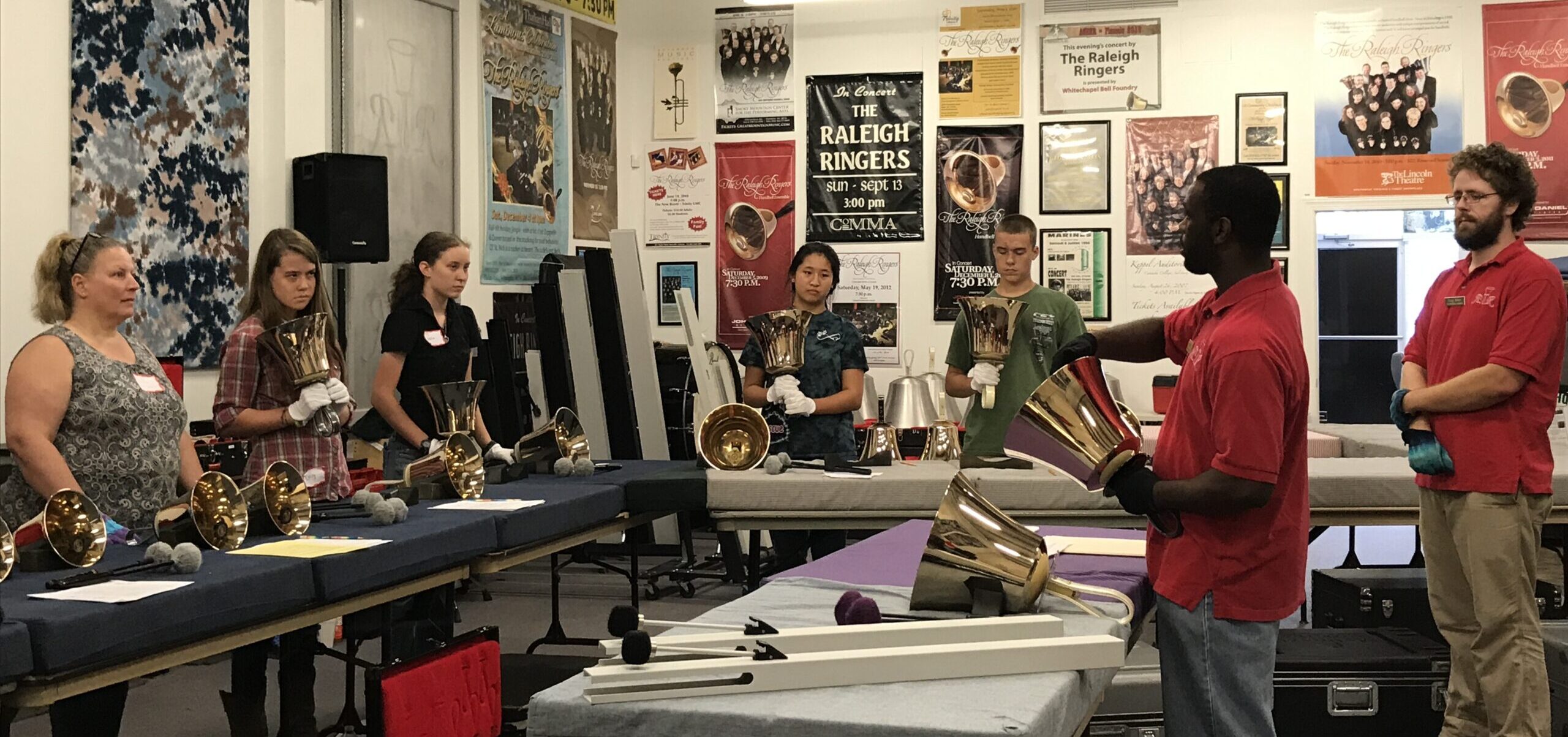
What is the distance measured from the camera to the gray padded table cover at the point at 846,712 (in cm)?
171

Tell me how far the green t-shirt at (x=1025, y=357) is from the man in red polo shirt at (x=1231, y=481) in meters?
2.24

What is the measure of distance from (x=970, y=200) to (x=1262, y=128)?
72.0 inches

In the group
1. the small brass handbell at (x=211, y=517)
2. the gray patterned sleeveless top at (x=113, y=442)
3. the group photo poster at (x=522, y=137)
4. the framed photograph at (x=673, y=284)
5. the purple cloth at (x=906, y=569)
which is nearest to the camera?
the purple cloth at (x=906, y=569)

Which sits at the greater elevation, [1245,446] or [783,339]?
[783,339]

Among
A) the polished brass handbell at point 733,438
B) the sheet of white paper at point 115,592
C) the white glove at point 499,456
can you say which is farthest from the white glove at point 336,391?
the polished brass handbell at point 733,438

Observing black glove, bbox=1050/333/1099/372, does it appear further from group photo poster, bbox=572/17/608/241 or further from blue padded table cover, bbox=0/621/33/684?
group photo poster, bbox=572/17/608/241

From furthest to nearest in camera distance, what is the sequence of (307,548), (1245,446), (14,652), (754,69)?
1. (754,69)
2. (307,548)
3. (14,652)
4. (1245,446)

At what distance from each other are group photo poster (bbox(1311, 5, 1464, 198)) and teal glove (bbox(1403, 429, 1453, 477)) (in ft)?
16.4

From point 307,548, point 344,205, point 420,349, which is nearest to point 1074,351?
point 307,548

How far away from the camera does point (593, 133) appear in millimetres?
8695

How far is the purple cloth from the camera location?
2709 millimetres

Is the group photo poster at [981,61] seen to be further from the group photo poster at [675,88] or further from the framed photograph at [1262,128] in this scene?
the group photo poster at [675,88]

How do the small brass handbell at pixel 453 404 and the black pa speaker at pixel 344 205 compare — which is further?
the black pa speaker at pixel 344 205

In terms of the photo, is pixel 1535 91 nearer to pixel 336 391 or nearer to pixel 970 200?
pixel 970 200
